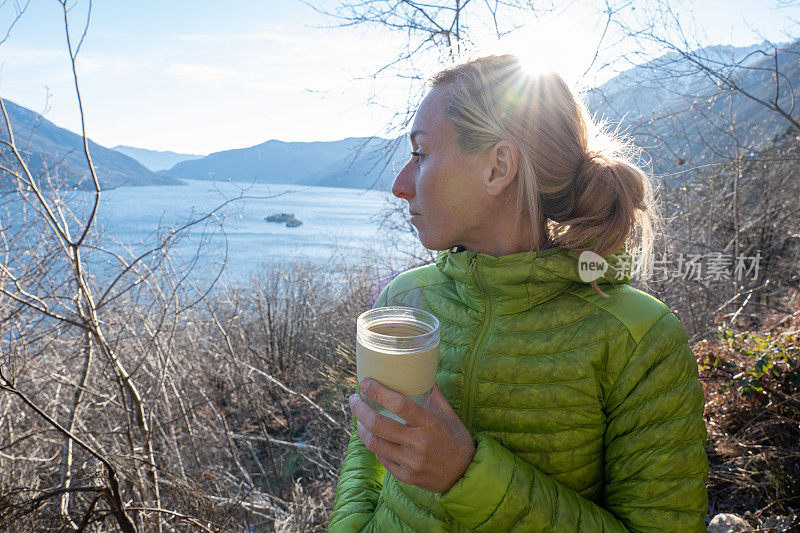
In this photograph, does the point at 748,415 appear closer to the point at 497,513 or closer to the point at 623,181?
the point at 623,181

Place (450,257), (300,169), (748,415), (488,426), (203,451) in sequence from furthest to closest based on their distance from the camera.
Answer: (300,169)
(203,451)
(748,415)
(450,257)
(488,426)

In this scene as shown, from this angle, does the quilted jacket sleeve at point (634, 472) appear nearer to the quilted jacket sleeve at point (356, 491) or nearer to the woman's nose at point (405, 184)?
the quilted jacket sleeve at point (356, 491)

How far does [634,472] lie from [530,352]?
0.39 metres

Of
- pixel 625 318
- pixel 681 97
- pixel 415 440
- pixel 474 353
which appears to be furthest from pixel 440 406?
pixel 681 97

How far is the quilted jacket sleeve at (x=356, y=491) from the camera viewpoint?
57.7 inches

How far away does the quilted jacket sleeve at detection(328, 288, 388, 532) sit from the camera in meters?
1.47

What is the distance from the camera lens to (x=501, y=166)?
141cm

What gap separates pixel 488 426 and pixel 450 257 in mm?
556

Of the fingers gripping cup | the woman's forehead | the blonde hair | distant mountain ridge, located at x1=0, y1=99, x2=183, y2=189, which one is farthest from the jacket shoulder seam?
distant mountain ridge, located at x1=0, y1=99, x2=183, y2=189

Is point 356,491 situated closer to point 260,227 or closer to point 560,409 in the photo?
point 560,409

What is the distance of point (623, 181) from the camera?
1.42 meters

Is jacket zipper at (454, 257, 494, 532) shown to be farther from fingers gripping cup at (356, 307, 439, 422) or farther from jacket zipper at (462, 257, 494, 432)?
fingers gripping cup at (356, 307, 439, 422)

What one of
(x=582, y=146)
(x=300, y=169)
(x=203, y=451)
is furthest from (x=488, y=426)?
(x=300, y=169)

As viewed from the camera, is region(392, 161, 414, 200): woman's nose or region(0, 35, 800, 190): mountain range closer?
region(392, 161, 414, 200): woman's nose
